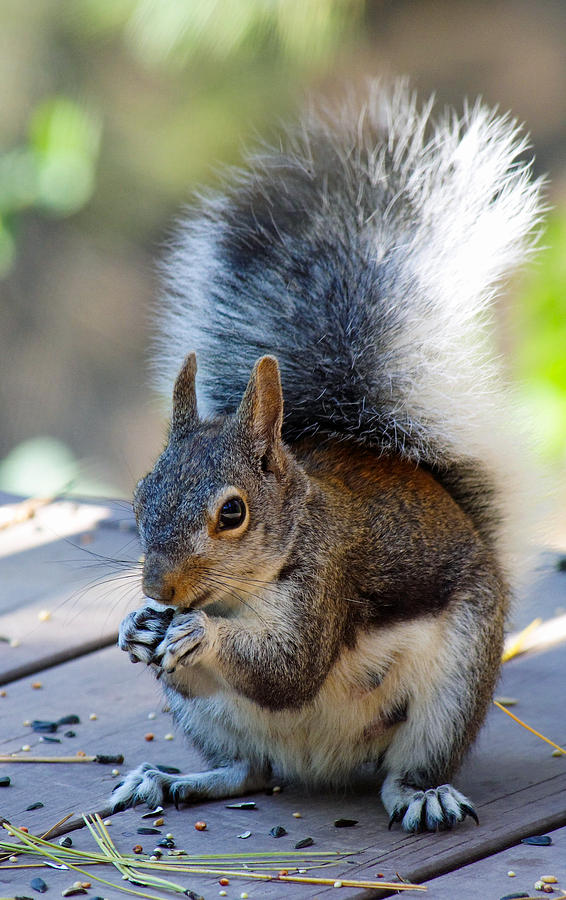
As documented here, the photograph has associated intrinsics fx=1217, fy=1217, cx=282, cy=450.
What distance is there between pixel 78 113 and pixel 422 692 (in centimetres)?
268

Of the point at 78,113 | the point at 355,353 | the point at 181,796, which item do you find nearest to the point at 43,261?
the point at 78,113

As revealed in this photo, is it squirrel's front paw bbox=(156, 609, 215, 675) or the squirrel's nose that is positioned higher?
the squirrel's nose

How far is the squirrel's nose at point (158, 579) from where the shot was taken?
133 cm

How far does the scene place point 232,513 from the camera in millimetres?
1406

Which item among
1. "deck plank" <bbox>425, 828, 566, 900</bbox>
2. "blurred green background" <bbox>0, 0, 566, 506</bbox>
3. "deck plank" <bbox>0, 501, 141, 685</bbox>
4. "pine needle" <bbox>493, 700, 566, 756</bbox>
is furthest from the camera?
"blurred green background" <bbox>0, 0, 566, 506</bbox>

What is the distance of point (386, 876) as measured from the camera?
1.33m

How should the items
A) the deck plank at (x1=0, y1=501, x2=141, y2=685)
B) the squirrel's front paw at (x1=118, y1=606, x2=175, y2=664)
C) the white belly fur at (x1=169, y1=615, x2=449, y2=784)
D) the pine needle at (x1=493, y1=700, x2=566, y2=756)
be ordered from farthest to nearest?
1. the deck plank at (x1=0, y1=501, x2=141, y2=685)
2. the pine needle at (x1=493, y1=700, x2=566, y2=756)
3. the white belly fur at (x1=169, y1=615, x2=449, y2=784)
4. the squirrel's front paw at (x1=118, y1=606, x2=175, y2=664)

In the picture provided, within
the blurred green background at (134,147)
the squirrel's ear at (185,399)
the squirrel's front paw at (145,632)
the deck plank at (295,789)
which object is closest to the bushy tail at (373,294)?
the squirrel's ear at (185,399)

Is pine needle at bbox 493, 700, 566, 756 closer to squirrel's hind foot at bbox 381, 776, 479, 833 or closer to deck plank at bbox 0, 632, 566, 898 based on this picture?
deck plank at bbox 0, 632, 566, 898

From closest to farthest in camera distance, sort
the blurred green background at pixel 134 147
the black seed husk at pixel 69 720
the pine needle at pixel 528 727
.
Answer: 1. the pine needle at pixel 528 727
2. the black seed husk at pixel 69 720
3. the blurred green background at pixel 134 147

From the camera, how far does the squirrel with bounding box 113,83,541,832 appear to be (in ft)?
4.70

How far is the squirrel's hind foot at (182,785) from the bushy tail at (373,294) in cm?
49

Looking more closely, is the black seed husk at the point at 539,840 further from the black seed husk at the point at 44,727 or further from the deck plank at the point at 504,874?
the black seed husk at the point at 44,727

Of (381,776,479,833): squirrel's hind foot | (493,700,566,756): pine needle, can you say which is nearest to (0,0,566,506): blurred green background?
(493,700,566,756): pine needle
